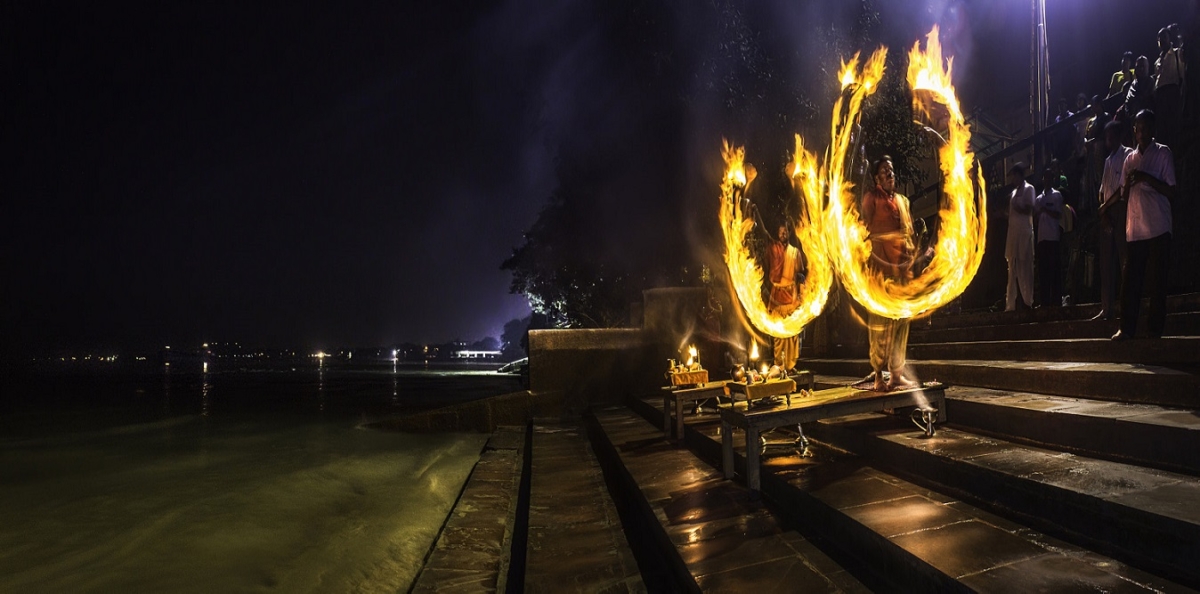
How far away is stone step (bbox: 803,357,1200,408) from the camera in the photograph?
4156 mm

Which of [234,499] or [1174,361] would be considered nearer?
[1174,361]

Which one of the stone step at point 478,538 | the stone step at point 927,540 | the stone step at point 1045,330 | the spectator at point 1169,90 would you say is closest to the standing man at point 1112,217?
the stone step at point 1045,330

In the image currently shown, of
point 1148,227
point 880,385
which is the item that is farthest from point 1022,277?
point 880,385

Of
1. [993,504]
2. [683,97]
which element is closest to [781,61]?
[683,97]

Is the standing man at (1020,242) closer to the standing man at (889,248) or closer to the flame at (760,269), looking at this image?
the flame at (760,269)

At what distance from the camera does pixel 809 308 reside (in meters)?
7.57

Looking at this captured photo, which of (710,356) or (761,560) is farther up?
(710,356)

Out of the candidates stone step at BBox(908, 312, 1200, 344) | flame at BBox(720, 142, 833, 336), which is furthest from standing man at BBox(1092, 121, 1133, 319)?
flame at BBox(720, 142, 833, 336)

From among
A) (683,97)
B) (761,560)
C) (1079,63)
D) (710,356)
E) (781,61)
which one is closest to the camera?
(761,560)

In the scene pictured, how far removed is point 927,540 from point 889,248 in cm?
352

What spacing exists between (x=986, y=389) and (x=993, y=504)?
2.86 meters

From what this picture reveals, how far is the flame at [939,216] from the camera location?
5.35m

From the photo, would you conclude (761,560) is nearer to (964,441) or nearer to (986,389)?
(964,441)

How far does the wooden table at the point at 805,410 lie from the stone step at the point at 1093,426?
0.42 meters
